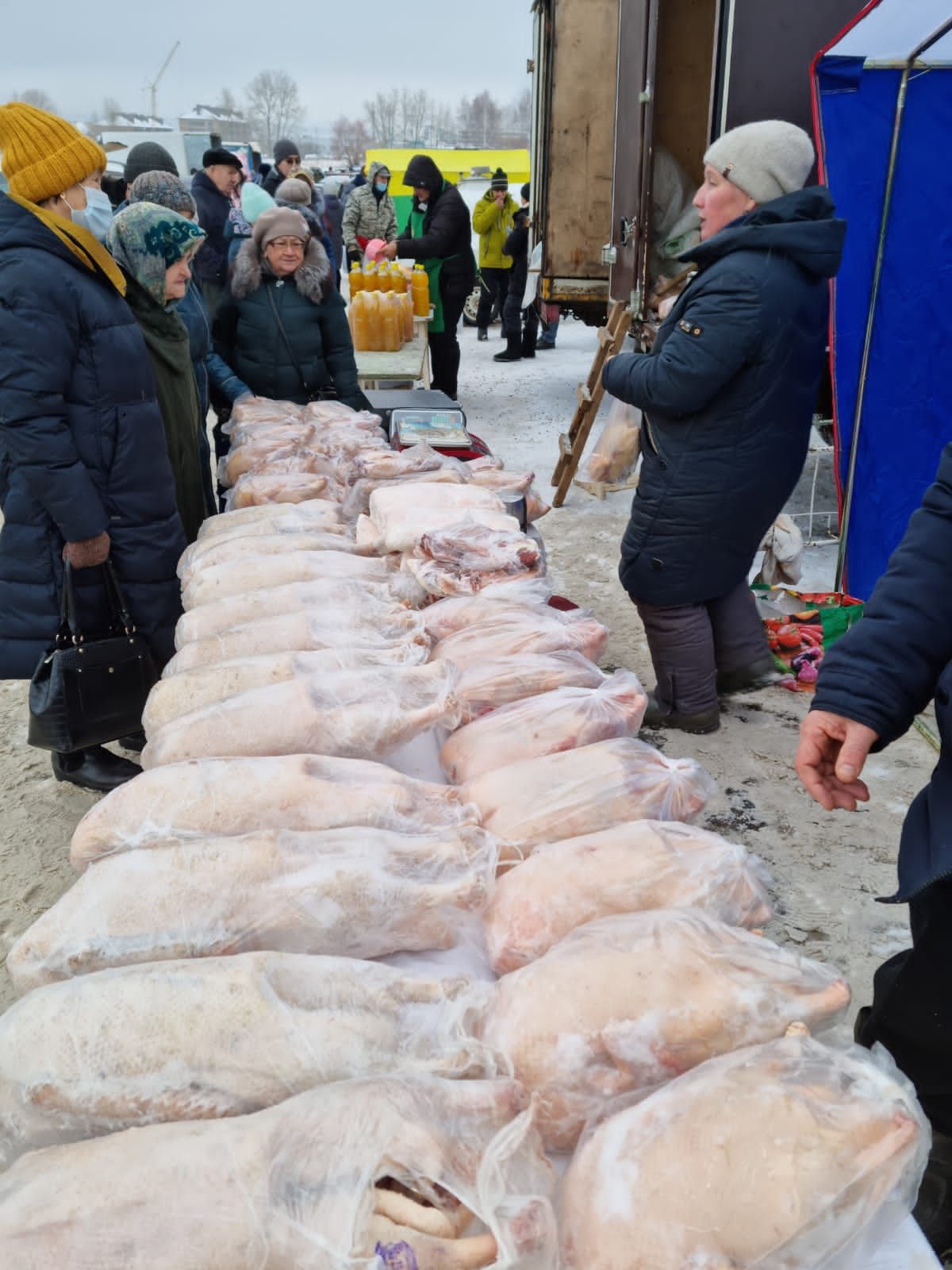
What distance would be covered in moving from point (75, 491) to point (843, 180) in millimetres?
3369

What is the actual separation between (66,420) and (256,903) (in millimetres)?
1815

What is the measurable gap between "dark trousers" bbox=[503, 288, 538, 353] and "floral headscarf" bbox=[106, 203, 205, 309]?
8150 mm

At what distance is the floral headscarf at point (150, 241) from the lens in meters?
2.80

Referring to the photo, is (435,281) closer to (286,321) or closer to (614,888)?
(286,321)

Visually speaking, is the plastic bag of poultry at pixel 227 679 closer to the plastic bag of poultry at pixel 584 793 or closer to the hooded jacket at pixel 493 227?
the plastic bag of poultry at pixel 584 793

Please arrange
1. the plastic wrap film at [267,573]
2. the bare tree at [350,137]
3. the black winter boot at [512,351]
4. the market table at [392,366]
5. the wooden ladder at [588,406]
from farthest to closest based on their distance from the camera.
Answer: the bare tree at [350,137]
the black winter boot at [512,351]
the wooden ladder at [588,406]
the market table at [392,366]
the plastic wrap film at [267,573]

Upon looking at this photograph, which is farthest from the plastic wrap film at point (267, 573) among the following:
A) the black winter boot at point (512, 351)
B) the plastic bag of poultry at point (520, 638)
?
the black winter boot at point (512, 351)

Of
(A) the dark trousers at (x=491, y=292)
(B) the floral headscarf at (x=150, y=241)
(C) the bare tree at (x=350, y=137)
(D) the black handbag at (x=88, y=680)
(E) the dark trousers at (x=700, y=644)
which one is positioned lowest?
(E) the dark trousers at (x=700, y=644)

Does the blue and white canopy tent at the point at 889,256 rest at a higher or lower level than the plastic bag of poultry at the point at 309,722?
higher

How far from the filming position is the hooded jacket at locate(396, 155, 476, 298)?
7.75m

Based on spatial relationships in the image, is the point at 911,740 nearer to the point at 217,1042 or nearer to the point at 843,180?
the point at 843,180

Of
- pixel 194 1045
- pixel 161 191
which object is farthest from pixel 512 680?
pixel 161 191

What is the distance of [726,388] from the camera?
10.1ft

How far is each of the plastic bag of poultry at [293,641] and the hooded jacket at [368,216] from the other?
868 cm
